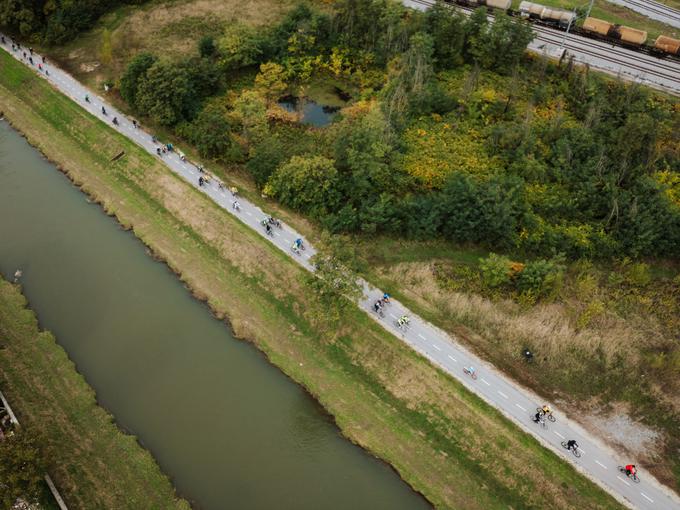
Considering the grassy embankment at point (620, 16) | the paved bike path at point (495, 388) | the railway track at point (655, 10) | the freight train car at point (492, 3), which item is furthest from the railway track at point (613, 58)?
the paved bike path at point (495, 388)

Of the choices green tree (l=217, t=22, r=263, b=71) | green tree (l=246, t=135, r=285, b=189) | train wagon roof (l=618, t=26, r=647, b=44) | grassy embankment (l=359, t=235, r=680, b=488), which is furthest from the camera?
train wagon roof (l=618, t=26, r=647, b=44)

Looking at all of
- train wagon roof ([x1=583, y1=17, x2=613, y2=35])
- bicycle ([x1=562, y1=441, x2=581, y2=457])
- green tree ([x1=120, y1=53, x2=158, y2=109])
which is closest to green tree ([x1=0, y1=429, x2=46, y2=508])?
bicycle ([x1=562, y1=441, x2=581, y2=457])

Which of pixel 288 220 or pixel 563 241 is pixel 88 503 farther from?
pixel 563 241

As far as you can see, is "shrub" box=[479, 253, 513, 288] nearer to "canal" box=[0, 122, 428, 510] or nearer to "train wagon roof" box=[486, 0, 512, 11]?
"canal" box=[0, 122, 428, 510]

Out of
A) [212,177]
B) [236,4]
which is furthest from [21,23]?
[212,177]

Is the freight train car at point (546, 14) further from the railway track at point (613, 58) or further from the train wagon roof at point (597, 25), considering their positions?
the train wagon roof at point (597, 25)

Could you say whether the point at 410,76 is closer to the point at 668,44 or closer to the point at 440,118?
the point at 440,118

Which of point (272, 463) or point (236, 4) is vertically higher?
point (236, 4)
